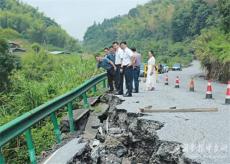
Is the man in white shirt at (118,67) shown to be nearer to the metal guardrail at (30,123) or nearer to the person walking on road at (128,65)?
the person walking on road at (128,65)

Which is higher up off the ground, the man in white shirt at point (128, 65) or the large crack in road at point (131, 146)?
the man in white shirt at point (128, 65)

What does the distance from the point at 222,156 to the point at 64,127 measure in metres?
3.22

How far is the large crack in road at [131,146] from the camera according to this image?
673cm

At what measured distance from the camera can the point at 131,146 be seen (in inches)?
306

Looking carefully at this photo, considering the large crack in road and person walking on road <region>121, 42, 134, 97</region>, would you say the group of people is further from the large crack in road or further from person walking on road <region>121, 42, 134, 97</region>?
the large crack in road

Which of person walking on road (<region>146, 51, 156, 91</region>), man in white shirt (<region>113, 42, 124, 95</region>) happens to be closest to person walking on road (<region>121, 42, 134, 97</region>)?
man in white shirt (<region>113, 42, 124, 95</region>)

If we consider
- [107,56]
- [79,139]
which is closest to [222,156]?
[79,139]

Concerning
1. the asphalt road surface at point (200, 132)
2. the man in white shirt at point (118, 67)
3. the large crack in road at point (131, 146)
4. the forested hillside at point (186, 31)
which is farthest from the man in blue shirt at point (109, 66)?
the forested hillside at point (186, 31)

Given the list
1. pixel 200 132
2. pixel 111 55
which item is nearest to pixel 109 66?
pixel 111 55

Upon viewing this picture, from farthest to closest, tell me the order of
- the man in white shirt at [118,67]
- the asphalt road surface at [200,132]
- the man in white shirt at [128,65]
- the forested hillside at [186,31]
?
1. the forested hillside at [186,31]
2. the man in white shirt at [118,67]
3. the man in white shirt at [128,65]
4. the asphalt road surface at [200,132]

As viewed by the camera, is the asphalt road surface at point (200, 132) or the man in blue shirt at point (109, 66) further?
the man in blue shirt at point (109, 66)

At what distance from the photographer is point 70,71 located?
1695 centimetres

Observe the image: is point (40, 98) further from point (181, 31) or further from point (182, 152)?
point (181, 31)

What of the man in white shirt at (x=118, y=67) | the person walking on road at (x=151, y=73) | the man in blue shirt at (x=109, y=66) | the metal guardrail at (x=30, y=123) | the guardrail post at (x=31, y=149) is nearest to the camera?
the metal guardrail at (x=30, y=123)
